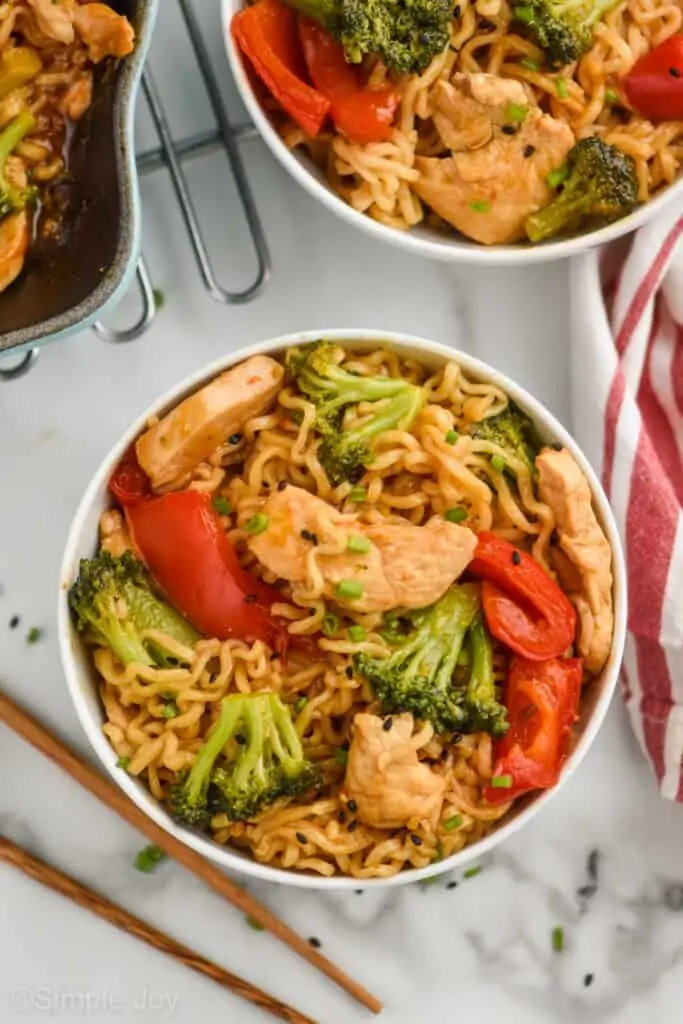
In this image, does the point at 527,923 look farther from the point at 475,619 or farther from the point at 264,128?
the point at 264,128

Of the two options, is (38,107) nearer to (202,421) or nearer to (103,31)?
(103,31)

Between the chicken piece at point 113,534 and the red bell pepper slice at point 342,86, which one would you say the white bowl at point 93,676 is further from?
the red bell pepper slice at point 342,86

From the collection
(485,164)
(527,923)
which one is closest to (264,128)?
(485,164)

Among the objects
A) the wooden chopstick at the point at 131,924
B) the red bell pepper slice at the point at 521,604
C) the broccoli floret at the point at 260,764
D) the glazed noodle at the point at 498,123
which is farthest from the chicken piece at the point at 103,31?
the wooden chopstick at the point at 131,924

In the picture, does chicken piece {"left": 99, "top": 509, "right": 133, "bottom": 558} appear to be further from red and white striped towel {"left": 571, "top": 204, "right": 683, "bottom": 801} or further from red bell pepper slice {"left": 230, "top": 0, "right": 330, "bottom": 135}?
red and white striped towel {"left": 571, "top": 204, "right": 683, "bottom": 801}

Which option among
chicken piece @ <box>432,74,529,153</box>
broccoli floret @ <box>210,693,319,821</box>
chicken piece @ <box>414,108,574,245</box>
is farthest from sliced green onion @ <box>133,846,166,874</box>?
chicken piece @ <box>432,74,529,153</box>

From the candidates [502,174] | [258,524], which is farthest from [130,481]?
Result: [502,174]
